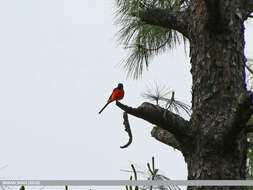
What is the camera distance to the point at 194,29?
9.61 ft

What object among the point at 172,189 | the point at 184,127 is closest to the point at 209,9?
the point at 184,127

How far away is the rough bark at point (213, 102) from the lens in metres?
2.52

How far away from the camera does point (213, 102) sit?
2656mm

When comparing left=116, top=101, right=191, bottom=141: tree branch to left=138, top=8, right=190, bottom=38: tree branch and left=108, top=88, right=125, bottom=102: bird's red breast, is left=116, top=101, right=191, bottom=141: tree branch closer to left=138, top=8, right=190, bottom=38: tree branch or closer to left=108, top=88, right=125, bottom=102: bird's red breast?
left=138, top=8, right=190, bottom=38: tree branch

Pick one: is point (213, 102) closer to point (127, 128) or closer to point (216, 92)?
point (216, 92)

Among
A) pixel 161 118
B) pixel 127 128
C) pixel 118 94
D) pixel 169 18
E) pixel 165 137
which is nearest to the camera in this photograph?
pixel 161 118

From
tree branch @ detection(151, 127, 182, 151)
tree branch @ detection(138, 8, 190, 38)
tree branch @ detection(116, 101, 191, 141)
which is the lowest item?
tree branch @ detection(151, 127, 182, 151)

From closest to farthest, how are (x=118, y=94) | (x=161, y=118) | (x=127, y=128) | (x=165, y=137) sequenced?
(x=161, y=118) → (x=127, y=128) → (x=165, y=137) → (x=118, y=94)

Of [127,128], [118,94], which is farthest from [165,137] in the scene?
[118,94]

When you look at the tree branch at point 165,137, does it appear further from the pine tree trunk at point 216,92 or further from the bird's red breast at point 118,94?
the bird's red breast at point 118,94

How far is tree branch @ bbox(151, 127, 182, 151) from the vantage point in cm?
287

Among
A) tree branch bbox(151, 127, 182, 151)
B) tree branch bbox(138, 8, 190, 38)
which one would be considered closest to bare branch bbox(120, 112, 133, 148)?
tree branch bbox(151, 127, 182, 151)

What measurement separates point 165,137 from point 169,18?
928 mm

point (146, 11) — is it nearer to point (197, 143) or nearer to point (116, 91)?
point (197, 143)
